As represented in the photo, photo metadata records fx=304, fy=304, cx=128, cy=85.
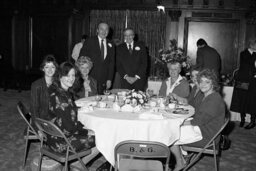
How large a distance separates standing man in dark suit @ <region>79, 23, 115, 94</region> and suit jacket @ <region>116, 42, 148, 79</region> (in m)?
0.27

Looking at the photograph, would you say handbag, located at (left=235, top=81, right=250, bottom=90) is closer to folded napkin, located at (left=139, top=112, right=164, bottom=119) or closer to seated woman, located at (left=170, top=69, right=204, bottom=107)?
seated woman, located at (left=170, top=69, right=204, bottom=107)

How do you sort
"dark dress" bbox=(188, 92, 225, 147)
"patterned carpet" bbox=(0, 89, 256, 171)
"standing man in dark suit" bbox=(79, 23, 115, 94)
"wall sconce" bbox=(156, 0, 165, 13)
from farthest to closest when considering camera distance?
"wall sconce" bbox=(156, 0, 165, 13) < "standing man in dark suit" bbox=(79, 23, 115, 94) < "patterned carpet" bbox=(0, 89, 256, 171) < "dark dress" bbox=(188, 92, 225, 147)

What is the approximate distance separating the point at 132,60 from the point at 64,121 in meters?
2.80

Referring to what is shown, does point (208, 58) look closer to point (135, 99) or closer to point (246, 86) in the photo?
point (246, 86)

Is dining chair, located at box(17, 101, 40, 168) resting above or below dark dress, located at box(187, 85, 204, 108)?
below

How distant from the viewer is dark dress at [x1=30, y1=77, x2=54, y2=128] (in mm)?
3352

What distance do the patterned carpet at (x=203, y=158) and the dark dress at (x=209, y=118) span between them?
2.71 feet

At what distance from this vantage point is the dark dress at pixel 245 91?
5734 mm

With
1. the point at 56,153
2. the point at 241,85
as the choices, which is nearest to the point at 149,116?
the point at 56,153

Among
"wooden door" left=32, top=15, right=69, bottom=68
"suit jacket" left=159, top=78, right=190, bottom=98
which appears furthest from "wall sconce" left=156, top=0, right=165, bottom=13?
"suit jacket" left=159, top=78, right=190, bottom=98

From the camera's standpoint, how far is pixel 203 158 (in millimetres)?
4180

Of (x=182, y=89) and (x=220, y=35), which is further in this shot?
(x=220, y=35)

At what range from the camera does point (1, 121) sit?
5.91 meters

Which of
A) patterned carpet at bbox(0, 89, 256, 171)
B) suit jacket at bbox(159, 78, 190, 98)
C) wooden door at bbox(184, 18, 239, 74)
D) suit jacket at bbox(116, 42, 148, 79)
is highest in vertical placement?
wooden door at bbox(184, 18, 239, 74)
